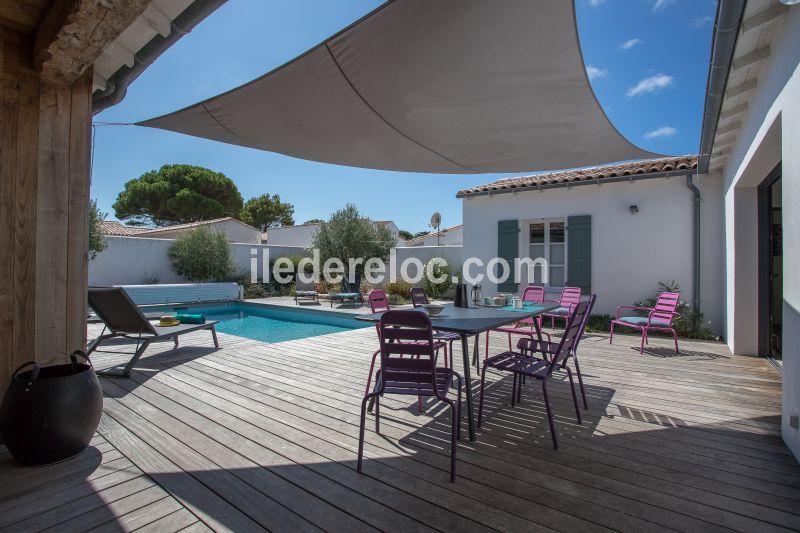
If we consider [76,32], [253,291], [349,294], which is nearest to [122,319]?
[76,32]

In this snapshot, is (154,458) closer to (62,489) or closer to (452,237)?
(62,489)

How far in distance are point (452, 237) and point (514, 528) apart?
24.0m

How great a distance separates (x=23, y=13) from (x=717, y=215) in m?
9.02

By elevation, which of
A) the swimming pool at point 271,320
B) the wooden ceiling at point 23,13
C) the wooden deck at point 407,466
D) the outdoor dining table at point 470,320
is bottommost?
the swimming pool at point 271,320

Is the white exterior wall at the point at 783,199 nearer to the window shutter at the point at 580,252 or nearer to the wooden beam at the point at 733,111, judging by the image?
the wooden beam at the point at 733,111

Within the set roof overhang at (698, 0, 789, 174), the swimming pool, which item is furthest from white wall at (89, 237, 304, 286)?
roof overhang at (698, 0, 789, 174)

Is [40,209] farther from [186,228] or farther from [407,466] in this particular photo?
[186,228]

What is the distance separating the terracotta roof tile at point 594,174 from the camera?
7383 mm

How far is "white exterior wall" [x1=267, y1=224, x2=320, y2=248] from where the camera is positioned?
1003 inches

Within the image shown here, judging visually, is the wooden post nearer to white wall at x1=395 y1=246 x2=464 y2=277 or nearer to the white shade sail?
the white shade sail

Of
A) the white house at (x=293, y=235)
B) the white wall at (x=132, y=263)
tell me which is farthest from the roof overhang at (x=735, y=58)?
the white house at (x=293, y=235)

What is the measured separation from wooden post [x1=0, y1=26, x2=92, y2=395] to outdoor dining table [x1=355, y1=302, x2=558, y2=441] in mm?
2053

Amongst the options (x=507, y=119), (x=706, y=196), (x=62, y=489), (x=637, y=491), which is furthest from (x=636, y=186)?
(x=62, y=489)

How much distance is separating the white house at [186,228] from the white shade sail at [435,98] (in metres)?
16.7
